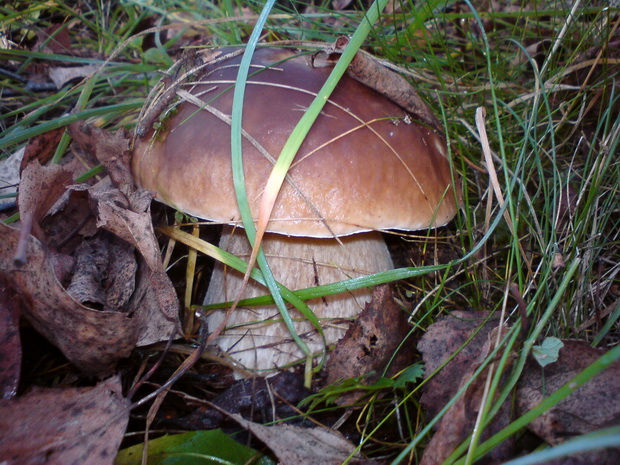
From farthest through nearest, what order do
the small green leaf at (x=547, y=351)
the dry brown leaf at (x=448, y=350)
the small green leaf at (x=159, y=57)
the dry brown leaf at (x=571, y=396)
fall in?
the small green leaf at (x=159, y=57) → the dry brown leaf at (x=448, y=350) → the small green leaf at (x=547, y=351) → the dry brown leaf at (x=571, y=396)

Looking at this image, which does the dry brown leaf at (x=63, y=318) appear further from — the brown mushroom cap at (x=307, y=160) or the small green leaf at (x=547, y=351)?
the small green leaf at (x=547, y=351)

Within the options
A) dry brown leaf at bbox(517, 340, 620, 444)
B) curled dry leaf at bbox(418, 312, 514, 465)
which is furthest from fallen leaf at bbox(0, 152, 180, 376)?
dry brown leaf at bbox(517, 340, 620, 444)

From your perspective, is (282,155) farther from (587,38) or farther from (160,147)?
(587,38)

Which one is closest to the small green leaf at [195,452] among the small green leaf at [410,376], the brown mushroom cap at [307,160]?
the small green leaf at [410,376]

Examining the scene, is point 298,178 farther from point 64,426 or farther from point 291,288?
point 64,426

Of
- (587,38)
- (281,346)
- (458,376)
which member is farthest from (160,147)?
(587,38)

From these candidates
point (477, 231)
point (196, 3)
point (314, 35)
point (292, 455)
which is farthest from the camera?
Answer: point (196, 3)

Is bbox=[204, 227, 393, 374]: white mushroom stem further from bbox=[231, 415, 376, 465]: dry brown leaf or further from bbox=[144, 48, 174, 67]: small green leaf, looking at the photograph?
bbox=[144, 48, 174, 67]: small green leaf
